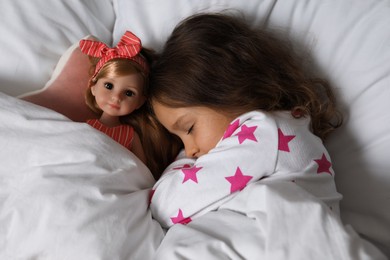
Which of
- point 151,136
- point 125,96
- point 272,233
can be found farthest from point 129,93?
point 272,233

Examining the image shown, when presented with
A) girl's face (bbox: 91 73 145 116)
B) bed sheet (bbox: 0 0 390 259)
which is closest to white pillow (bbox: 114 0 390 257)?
bed sheet (bbox: 0 0 390 259)

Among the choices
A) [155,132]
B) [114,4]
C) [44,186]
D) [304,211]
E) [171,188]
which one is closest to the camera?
[304,211]

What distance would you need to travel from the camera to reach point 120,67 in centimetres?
108

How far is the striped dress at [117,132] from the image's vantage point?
1.15m

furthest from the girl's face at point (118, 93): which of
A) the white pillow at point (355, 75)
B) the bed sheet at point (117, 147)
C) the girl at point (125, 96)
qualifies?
the white pillow at point (355, 75)

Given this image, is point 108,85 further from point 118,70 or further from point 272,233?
point 272,233

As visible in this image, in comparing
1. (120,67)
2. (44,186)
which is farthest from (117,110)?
(44,186)

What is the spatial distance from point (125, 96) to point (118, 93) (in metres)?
0.02

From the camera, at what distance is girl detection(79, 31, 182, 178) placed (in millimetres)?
1095

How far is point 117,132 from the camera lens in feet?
3.81

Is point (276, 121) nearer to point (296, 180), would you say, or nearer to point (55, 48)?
point (296, 180)

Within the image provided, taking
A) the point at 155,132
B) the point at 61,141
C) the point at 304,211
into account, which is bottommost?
the point at 155,132

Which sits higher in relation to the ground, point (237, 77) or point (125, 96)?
point (237, 77)

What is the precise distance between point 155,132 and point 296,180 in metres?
0.46
